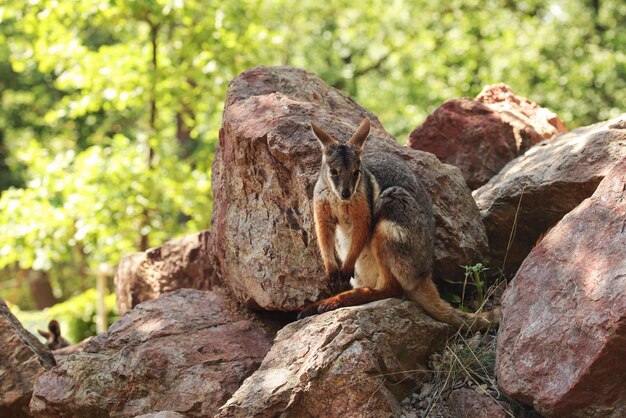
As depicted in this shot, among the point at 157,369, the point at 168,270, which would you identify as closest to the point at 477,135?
the point at 168,270

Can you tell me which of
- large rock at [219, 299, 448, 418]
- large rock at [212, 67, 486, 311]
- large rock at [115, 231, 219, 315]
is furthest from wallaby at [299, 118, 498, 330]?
large rock at [115, 231, 219, 315]

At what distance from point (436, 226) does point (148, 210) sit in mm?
7364

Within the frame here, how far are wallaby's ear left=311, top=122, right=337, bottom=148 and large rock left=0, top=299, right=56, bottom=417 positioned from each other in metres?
3.08

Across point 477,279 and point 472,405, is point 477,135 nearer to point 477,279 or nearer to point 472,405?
point 477,279

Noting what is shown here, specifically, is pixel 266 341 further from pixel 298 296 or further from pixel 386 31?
pixel 386 31

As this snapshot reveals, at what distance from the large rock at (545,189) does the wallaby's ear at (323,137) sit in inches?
62.6

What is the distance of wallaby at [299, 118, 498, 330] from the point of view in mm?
5316

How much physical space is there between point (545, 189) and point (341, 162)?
5.80ft

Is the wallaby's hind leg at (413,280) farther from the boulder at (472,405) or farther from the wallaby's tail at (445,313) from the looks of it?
the boulder at (472,405)

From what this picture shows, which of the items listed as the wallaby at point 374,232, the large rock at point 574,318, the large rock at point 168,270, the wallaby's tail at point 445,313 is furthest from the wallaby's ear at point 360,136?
the large rock at point 168,270

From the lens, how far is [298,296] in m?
5.86

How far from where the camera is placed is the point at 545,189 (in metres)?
6.04

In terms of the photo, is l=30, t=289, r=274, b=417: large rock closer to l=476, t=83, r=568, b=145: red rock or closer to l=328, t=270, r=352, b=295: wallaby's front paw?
l=328, t=270, r=352, b=295: wallaby's front paw

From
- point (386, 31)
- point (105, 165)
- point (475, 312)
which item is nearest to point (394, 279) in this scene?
point (475, 312)
